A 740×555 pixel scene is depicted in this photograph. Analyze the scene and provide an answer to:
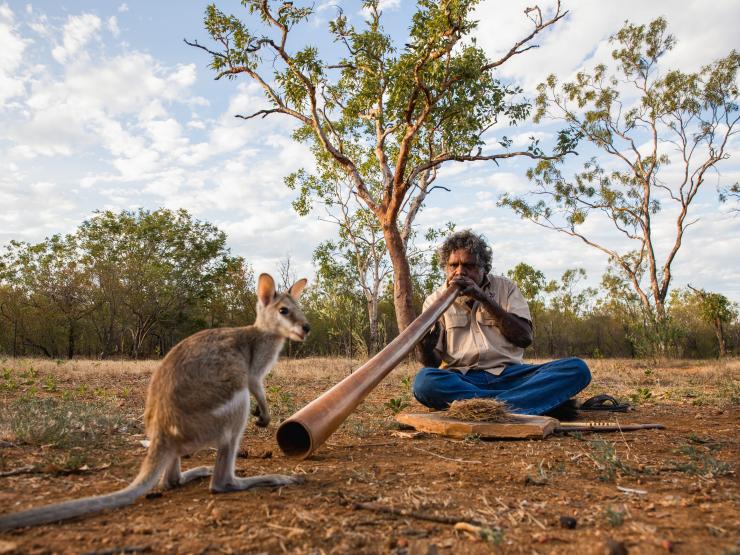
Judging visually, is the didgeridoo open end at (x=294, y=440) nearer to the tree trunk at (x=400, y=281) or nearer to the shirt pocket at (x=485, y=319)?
the shirt pocket at (x=485, y=319)

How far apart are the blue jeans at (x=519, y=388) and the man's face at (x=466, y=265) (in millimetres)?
1029

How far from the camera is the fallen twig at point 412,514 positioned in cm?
224

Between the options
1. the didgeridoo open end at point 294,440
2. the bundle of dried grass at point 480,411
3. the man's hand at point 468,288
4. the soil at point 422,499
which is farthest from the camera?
the man's hand at point 468,288

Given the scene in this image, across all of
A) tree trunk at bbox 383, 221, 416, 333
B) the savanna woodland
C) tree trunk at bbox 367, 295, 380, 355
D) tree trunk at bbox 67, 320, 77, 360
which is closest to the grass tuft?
Result: the savanna woodland

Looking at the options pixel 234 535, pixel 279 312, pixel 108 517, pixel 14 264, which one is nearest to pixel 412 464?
pixel 279 312

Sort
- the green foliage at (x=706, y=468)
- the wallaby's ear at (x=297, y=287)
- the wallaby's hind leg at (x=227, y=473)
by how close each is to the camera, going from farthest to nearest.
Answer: the wallaby's ear at (x=297, y=287)
the green foliage at (x=706, y=468)
the wallaby's hind leg at (x=227, y=473)

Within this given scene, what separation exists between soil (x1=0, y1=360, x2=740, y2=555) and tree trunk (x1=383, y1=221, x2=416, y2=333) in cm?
792

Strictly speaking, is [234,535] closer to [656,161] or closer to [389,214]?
[389,214]

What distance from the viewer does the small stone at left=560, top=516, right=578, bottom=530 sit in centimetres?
218

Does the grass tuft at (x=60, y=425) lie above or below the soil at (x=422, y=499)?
above

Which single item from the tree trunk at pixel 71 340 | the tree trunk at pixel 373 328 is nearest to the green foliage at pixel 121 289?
the tree trunk at pixel 71 340

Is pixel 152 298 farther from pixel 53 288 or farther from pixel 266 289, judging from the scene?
pixel 266 289

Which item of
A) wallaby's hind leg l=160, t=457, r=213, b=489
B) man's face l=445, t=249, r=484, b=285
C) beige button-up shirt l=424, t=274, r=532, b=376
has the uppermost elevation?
man's face l=445, t=249, r=484, b=285

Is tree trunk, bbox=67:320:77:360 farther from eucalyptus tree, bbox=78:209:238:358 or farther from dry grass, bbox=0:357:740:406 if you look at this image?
dry grass, bbox=0:357:740:406
